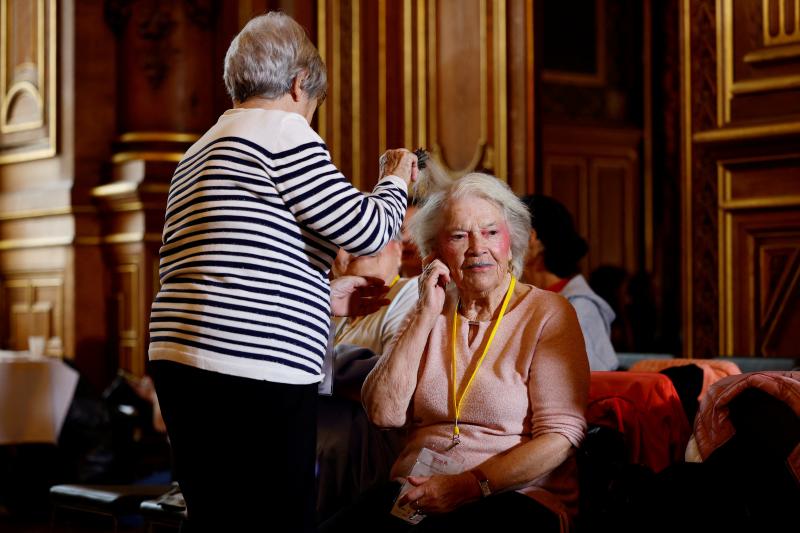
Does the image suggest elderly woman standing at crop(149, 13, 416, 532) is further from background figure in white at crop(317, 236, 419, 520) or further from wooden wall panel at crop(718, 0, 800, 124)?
Result: wooden wall panel at crop(718, 0, 800, 124)

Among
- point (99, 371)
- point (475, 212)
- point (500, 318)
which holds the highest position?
point (475, 212)

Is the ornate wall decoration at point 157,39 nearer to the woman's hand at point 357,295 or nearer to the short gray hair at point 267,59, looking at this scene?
the woman's hand at point 357,295

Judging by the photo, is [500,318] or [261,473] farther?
[500,318]

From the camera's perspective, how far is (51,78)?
7238mm

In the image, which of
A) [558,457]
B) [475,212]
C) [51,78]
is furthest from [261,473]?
[51,78]

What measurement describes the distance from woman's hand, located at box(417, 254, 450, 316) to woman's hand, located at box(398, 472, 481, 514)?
1.30 feet

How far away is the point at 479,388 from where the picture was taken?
2.50m

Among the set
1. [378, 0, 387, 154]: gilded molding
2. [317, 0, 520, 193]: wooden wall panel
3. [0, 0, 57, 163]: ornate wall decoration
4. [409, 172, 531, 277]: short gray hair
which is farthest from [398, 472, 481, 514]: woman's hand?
[0, 0, 57, 163]: ornate wall decoration

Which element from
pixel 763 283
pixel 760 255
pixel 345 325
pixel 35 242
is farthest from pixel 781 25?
pixel 35 242

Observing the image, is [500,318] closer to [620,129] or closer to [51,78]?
[51,78]

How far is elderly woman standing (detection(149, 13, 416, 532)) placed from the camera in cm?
198

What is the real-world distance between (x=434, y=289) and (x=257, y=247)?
0.68 m

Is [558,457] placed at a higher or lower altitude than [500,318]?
lower

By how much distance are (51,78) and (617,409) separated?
18.6 ft
